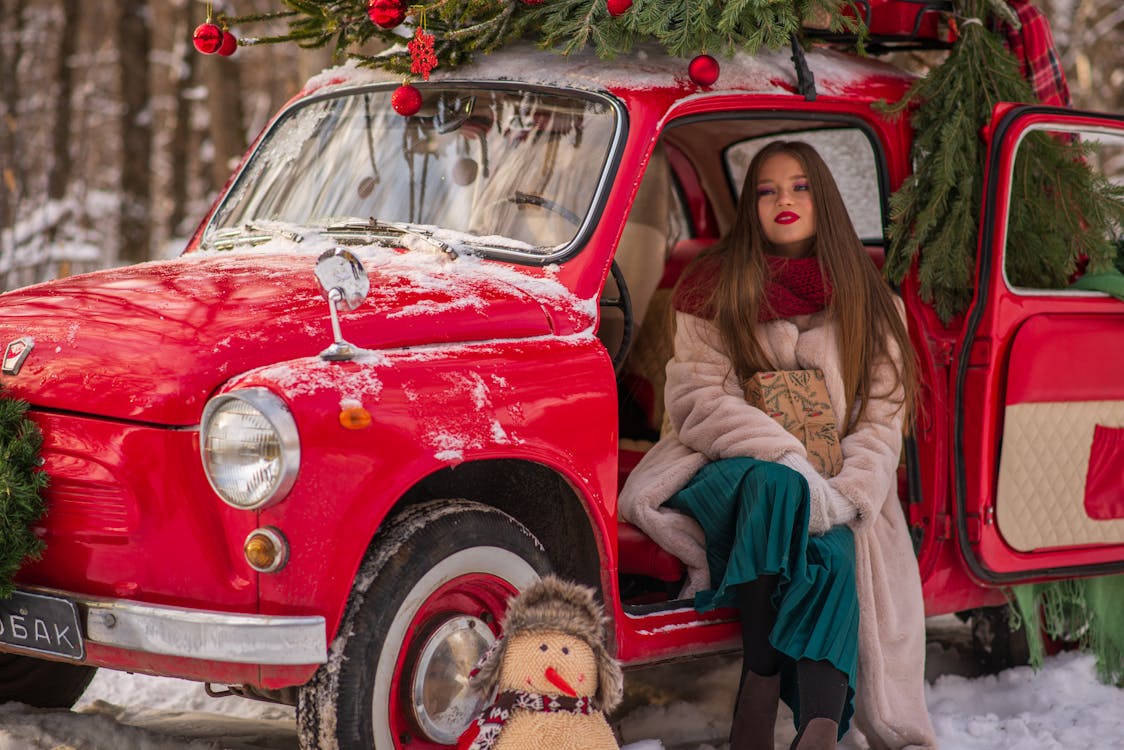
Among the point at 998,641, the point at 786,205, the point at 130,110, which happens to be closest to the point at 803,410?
the point at 786,205

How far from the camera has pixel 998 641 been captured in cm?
548

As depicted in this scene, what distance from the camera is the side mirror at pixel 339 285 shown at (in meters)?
3.33

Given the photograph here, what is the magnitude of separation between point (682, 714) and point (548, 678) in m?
1.64

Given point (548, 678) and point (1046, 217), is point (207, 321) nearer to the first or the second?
point (548, 678)

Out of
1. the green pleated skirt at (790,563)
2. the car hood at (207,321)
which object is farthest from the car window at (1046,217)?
the car hood at (207,321)

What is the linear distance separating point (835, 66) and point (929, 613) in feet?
6.34

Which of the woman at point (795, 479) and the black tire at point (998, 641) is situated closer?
the woman at point (795, 479)

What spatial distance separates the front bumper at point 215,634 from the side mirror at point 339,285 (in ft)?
2.05

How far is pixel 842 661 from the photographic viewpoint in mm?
3975

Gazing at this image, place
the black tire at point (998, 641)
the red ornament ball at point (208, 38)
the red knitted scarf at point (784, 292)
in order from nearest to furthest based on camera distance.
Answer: the red knitted scarf at point (784, 292)
the red ornament ball at point (208, 38)
the black tire at point (998, 641)

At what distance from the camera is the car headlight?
3131mm

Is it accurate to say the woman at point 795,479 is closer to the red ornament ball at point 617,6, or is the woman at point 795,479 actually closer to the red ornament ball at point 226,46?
the red ornament ball at point 617,6

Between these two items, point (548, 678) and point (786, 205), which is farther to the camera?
point (786, 205)

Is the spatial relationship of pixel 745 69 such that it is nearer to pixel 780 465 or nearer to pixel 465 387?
pixel 780 465
